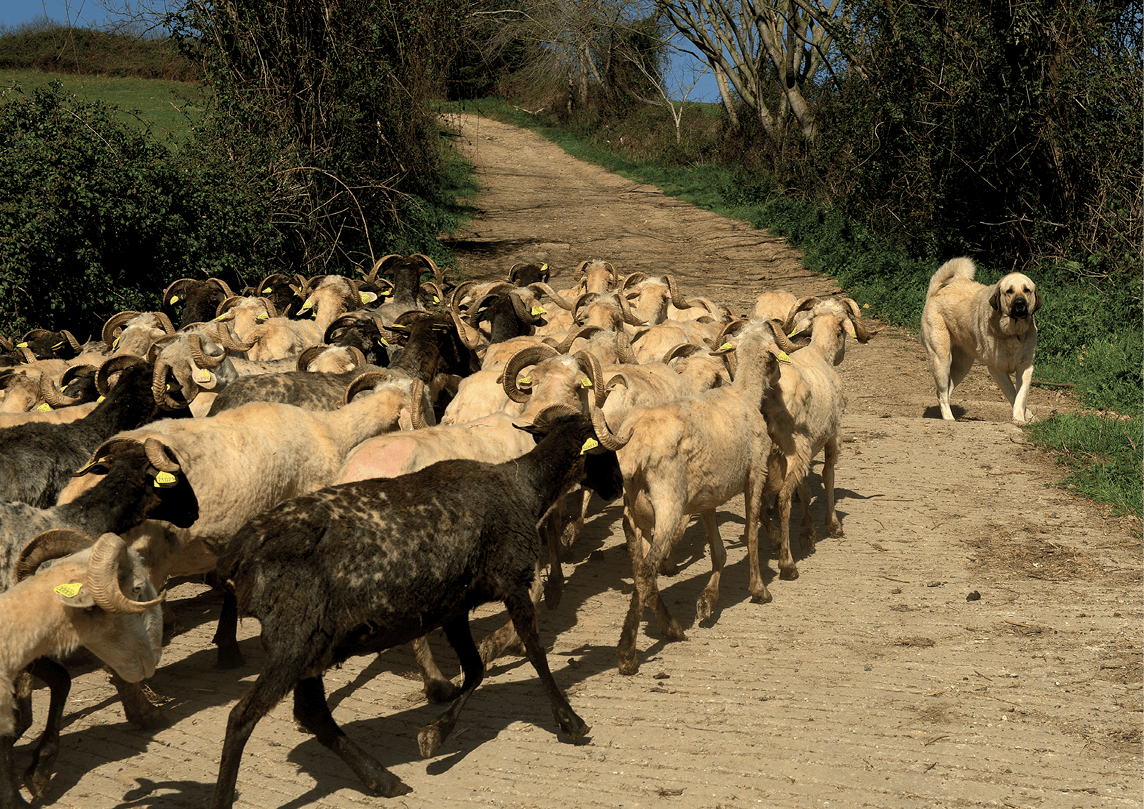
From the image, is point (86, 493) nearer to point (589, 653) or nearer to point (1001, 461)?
point (589, 653)

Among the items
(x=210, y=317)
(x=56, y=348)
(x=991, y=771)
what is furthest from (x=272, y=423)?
(x=210, y=317)

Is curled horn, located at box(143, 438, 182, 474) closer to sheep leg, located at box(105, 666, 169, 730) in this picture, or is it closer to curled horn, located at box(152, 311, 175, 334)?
sheep leg, located at box(105, 666, 169, 730)

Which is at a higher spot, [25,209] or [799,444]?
[25,209]

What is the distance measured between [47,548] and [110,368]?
348 centimetres

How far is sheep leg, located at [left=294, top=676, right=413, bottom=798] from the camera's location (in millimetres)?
5152

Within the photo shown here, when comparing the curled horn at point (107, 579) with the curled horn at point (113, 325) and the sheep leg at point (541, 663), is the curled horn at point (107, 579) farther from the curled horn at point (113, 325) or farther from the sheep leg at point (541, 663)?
the curled horn at point (113, 325)

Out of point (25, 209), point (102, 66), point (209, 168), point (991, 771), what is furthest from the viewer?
point (102, 66)

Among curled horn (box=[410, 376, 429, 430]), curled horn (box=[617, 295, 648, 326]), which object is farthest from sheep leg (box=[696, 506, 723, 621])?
curled horn (box=[617, 295, 648, 326])

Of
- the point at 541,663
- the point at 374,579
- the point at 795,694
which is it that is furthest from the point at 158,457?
the point at 795,694

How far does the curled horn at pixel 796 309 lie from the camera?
1066 cm

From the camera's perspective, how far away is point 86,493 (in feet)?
20.3

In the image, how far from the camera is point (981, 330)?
515 inches

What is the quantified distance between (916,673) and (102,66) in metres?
31.8

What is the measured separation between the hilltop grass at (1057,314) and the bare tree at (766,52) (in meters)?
2.33
